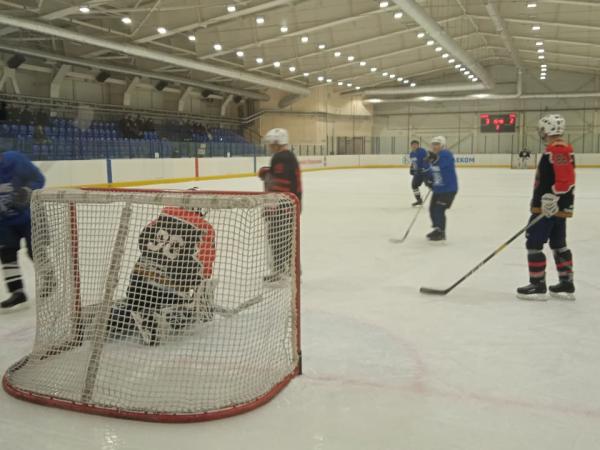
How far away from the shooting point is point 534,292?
406 cm

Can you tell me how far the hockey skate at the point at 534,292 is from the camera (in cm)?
402

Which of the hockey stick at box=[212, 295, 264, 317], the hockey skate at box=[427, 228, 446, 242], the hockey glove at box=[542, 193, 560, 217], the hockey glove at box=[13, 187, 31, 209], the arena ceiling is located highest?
the arena ceiling

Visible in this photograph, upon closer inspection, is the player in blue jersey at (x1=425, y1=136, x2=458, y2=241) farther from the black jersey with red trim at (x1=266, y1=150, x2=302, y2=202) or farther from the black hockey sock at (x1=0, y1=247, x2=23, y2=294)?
A: the black hockey sock at (x1=0, y1=247, x2=23, y2=294)

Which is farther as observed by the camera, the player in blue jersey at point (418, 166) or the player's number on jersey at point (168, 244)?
the player in blue jersey at point (418, 166)

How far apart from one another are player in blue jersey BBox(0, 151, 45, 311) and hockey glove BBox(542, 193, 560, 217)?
346cm

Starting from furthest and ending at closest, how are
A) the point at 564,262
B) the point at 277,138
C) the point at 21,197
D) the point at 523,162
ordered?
the point at 523,162, the point at 277,138, the point at 564,262, the point at 21,197

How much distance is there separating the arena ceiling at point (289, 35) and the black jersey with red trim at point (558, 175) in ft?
37.6

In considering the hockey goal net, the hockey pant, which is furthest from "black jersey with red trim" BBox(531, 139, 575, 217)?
the hockey goal net

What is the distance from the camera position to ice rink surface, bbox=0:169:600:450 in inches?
83.4

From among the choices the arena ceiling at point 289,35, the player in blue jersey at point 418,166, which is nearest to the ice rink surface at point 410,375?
the player in blue jersey at point 418,166

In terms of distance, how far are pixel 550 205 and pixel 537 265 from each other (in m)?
0.51

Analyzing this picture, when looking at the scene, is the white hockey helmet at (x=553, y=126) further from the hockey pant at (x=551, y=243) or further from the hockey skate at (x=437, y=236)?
the hockey skate at (x=437, y=236)

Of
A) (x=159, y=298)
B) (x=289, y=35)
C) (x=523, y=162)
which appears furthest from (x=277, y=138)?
(x=523, y=162)

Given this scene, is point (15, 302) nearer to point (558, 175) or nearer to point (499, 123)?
point (558, 175)
